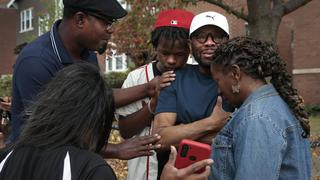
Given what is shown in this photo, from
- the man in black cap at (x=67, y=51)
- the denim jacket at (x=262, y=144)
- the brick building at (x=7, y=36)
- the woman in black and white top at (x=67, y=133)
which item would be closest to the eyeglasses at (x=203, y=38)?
the man in black cap at (x=67, y=51)

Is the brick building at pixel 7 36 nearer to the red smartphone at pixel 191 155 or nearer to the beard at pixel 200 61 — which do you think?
the beard at pixel 200 61

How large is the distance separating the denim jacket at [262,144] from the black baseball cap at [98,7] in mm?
927

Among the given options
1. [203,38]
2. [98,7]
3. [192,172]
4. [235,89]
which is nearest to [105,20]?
[98,7]

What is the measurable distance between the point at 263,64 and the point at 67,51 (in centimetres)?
115

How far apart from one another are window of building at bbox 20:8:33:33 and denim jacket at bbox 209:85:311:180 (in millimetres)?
39106

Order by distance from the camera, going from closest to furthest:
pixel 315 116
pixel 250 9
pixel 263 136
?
pixel 263 136 → pixel 250 9 → pixel 315 116

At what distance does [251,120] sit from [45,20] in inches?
891

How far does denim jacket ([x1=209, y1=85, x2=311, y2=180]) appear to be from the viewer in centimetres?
244

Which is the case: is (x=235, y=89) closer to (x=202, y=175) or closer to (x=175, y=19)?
(x=202, y=175)

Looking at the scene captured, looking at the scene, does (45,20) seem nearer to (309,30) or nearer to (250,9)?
(309,30)

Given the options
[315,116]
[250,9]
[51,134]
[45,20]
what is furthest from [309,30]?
[51,134]

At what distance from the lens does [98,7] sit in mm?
2998

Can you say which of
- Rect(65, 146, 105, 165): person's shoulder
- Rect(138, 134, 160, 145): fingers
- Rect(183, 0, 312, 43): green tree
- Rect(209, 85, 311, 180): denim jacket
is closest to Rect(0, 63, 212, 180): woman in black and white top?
Rect(65, 146, 105, 165): person's shoulder

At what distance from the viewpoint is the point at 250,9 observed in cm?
845
